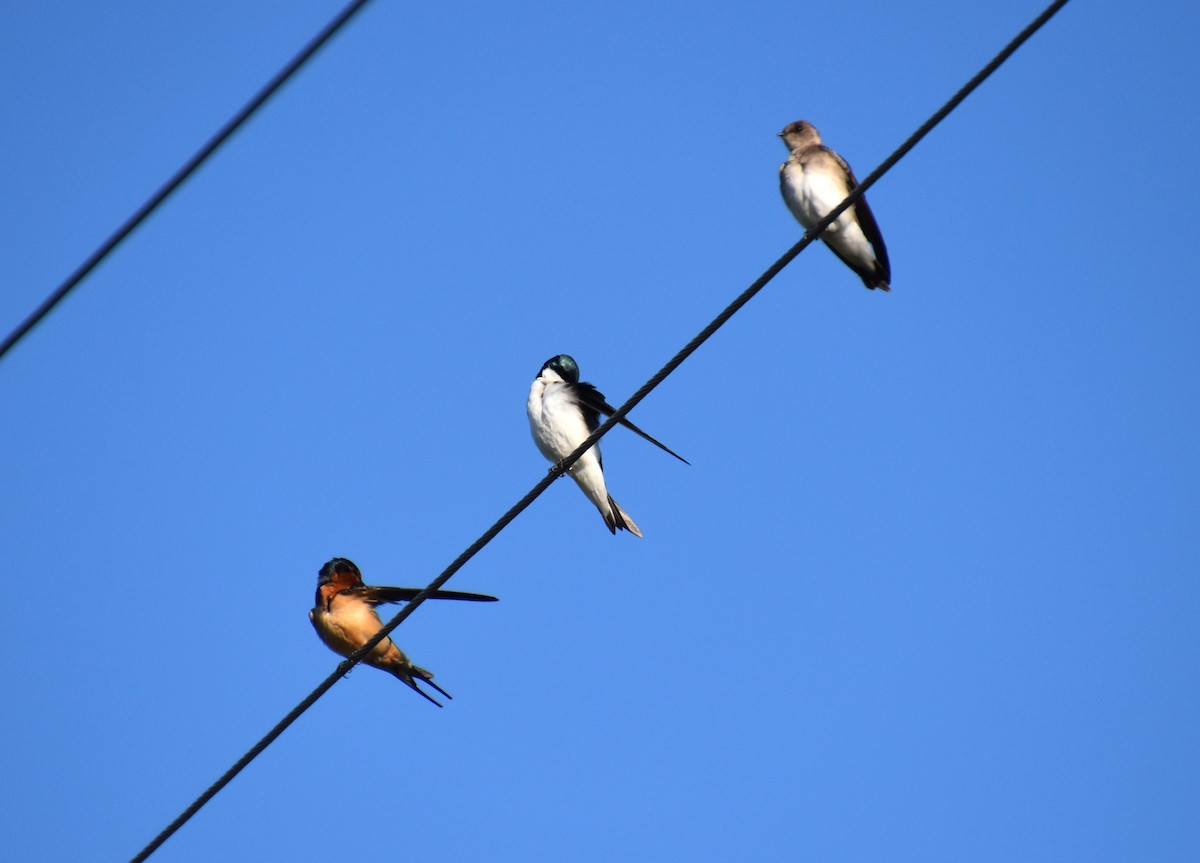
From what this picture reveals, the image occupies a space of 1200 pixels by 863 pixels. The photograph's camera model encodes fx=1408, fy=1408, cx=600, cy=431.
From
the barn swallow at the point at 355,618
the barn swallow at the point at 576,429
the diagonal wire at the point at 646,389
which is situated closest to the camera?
the diagonal wire at the point at 646,389

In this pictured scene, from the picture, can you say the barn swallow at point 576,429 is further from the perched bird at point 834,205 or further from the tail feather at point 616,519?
the perched bird at point 834,205

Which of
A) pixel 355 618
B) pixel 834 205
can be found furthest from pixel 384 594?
pixel 834 205

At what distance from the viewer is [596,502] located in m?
7.86

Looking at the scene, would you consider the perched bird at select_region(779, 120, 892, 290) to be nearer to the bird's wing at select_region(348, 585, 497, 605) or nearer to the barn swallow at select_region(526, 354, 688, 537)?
the barn swallow at select_region(526, 354, 688, 537)

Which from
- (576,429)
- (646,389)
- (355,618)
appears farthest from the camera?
(355,618)

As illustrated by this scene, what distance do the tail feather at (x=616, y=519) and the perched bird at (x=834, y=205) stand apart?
1.93m

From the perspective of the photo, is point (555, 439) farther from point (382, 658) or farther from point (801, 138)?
point (801, 138)

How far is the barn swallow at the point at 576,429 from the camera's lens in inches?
305

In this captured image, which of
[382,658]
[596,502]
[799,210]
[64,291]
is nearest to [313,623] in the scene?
[382,658]

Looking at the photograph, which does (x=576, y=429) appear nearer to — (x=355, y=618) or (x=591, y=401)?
(x=591, y=401)

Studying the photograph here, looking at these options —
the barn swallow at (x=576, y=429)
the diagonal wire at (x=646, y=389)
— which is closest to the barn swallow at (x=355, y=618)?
the barn swallow at (x=576, y=429)

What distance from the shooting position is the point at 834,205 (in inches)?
311

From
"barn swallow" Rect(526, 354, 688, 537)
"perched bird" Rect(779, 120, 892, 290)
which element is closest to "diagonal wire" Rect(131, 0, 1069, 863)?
"barn swallow" Rect(526, 354, 688, 537)

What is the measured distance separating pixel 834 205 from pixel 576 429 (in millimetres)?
1921
